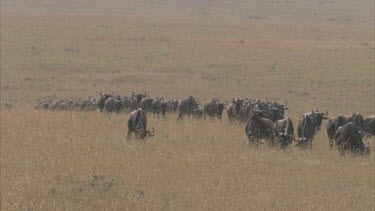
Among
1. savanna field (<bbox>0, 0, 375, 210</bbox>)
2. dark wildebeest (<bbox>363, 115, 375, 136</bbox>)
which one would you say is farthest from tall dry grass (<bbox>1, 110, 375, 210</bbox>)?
dark wildebeest (<bbox>363, 115, 375, 136</bbox>)

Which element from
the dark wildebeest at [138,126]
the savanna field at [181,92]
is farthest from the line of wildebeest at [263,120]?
the savanna field at [181,92]

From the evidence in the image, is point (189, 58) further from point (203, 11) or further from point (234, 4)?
point (234, 4)

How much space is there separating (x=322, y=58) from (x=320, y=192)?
45251 millimetres

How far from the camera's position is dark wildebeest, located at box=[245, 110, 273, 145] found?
1831 centimetres

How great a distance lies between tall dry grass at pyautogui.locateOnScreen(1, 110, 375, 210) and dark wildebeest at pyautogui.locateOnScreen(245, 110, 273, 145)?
388mm

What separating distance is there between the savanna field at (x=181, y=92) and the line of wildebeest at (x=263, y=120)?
40 centimetres

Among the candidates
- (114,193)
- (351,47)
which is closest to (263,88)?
(351,47)

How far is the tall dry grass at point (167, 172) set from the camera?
11469mm

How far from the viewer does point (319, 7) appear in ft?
383

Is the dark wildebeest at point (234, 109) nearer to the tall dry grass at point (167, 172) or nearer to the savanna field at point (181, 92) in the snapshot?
the savanna field at point (181, 92)

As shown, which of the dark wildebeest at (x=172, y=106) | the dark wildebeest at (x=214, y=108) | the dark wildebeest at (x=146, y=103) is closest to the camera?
the dark wildebeest at (x=214, y=108)

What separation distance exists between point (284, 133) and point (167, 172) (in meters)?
5.07

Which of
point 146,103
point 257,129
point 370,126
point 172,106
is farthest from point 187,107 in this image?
point 257,129

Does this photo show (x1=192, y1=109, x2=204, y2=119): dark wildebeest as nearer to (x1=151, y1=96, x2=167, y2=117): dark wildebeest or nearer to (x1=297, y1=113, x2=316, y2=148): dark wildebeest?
(x1=151, y1=96, x2=167, y2=117): dark wildebeest
